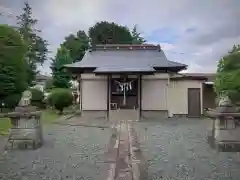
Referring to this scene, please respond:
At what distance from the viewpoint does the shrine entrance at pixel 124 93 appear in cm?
1484

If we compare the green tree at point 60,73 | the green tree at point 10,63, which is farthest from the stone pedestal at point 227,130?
the green tree at point 60,73

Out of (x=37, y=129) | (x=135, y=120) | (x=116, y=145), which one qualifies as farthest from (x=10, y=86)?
(x=116, y=145)

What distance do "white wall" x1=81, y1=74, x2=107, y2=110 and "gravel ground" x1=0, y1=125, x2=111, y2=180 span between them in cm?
796

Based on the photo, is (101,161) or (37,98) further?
(37,98)

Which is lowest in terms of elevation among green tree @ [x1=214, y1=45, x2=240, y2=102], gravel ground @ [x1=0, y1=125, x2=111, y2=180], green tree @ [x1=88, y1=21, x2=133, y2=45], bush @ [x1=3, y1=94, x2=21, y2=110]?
gravel ground @ [x1=0, y1=125, x2=111, y2=180]

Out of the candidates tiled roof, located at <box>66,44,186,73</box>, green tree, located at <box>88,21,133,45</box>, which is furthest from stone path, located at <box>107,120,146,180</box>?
green tree, located at <box>88,21,133,45</box>

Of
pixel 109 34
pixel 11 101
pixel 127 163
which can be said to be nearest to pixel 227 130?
pixel 127 163

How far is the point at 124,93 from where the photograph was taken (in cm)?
1480

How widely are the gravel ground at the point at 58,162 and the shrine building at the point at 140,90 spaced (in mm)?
7583

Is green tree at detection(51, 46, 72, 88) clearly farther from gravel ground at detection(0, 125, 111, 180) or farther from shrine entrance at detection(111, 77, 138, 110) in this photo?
gravel ground at detection(0, 125, 111, 180)

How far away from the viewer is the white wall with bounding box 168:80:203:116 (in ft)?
51.8

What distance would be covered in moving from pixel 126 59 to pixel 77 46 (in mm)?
17049

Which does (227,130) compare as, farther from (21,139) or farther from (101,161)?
(21,139)

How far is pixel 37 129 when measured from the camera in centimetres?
702
